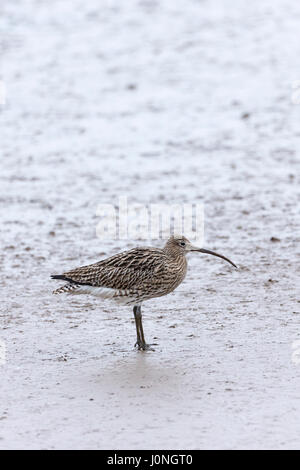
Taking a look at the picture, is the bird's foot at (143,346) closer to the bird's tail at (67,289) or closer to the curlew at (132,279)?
the curlew at (132,279)

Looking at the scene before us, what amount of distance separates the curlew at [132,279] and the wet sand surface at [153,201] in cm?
33

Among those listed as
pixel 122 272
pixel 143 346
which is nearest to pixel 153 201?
pixel 122 272

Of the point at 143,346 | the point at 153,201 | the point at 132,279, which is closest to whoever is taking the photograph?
the point at 143,346

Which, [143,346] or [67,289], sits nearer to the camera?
[143,346]

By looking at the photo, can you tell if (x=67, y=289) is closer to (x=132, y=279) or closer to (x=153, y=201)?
(x=132, y=279)

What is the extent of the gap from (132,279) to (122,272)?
10 centimetres

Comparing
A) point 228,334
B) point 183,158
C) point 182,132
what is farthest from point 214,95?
point 228,334

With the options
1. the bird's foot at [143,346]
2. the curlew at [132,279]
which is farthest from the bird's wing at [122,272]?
the bird's foot at [143,346]

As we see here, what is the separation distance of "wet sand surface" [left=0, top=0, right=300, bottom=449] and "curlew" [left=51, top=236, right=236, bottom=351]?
328 millimetres

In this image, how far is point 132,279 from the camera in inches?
267

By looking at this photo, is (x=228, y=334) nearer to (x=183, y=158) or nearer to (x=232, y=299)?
(x=232, y=299)

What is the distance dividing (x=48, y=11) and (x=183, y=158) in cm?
906
